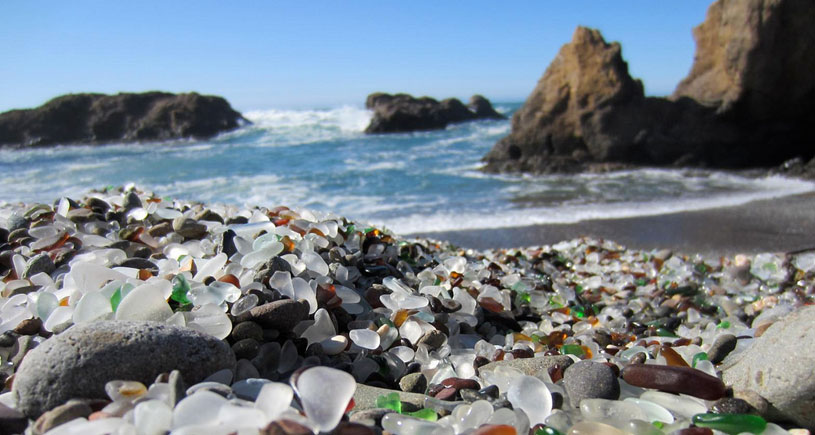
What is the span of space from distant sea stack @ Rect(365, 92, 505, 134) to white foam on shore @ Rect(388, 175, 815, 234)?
59.2 ft

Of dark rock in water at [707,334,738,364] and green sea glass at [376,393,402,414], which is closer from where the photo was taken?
green sea glass at [376,393,402,414]

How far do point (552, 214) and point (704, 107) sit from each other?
7.78m

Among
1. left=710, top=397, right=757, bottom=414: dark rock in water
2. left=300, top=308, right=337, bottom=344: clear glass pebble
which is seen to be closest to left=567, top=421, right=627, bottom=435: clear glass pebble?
left=710, top=397, right=757, bottom=414: dark rock in water

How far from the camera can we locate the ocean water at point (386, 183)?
7008 mm

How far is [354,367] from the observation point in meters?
1.35

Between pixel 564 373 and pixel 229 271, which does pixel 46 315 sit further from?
pixel 564 373

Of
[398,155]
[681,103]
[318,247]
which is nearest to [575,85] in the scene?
[681,103]

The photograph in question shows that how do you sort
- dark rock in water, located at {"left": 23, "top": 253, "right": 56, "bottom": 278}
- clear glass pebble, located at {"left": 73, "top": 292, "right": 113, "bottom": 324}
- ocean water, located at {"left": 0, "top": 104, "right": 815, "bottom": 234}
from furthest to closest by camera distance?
ocean water, located at {"left": 0, "top": 104, "right": 815, "bottom": 234}, dark rock in water, located at {"left": 23, "top": 253, "right": 56, "bottom": 278}, clear glass pebble, located at {"left": 73, "top": 292, "right": 113, "bottom": 324}

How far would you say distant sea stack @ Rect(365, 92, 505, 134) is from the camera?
25656mm

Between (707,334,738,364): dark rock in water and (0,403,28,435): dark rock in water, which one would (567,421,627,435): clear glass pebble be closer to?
(707,334,738,364): dark rock in water

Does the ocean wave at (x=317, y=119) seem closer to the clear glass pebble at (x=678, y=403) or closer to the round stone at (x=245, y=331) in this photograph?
the round stone at (x=245, y=331)

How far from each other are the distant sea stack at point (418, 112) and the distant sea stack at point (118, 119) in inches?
321

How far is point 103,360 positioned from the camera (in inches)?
40.3

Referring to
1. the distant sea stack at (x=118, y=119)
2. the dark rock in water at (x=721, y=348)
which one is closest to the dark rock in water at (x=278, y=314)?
the dark rock in water at (x=721, y=348)
